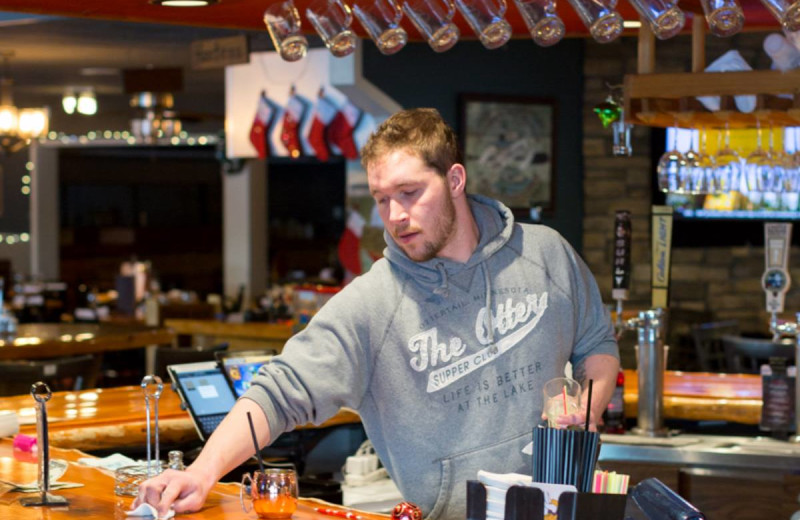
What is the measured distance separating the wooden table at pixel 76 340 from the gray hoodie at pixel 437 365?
523 centimetres

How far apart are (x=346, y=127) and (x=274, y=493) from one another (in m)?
5.73

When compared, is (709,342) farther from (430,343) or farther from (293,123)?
(430,343)

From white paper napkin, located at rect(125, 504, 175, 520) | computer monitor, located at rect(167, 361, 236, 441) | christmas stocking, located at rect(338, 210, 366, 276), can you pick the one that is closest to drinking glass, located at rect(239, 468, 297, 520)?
white paper napkin, located at rect(125, 504, 175, 520)

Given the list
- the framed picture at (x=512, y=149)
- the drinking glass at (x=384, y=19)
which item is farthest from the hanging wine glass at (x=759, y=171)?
the framed picture at (x=512, y=149)

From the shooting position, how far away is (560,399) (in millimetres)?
2432

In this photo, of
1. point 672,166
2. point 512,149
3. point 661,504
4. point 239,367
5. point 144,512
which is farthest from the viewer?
point 512,149

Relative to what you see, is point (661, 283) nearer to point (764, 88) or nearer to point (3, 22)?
point (764, 88)

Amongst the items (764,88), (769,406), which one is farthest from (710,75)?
(769,406)

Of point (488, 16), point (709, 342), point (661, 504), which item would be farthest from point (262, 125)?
point (661, 504)

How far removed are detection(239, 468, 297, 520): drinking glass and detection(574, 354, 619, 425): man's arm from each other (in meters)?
0.74

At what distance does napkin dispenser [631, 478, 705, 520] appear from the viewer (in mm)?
1749

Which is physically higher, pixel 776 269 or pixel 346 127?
pixel 346 127

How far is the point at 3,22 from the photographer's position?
8.27 meters

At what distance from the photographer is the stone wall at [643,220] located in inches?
331
